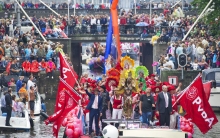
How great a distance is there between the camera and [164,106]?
A: 1275 inches

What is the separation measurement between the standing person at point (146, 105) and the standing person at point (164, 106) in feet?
2.44

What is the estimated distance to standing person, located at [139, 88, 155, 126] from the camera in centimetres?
3319

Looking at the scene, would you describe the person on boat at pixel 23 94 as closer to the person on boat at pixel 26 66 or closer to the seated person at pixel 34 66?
the person on boat at pixel 26 66

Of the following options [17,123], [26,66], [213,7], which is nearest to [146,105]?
[17,123]

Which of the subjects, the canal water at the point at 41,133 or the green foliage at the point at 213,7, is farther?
the green foliage at the point at 213,7

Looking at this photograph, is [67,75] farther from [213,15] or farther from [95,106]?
[213,15]

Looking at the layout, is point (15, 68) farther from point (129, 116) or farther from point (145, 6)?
point (145, 6)

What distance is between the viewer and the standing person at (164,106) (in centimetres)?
3234

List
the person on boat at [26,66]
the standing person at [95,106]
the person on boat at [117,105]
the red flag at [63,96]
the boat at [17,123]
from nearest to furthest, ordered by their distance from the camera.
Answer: the standing person at [95,106] → the person on boat at [117,105] → the red flag at [63,96] → the boat at [17,123] → the person on boat at [26,66]

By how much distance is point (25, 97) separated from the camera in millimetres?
39375

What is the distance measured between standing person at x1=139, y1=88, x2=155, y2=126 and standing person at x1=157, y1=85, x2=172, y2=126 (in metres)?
0.74

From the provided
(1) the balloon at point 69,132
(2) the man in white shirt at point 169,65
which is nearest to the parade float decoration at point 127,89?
(1) the balloon at point 69,132

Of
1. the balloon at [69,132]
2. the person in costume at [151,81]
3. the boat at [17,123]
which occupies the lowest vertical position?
the boat at [17,123]

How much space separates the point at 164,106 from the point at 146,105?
98 centimetres
